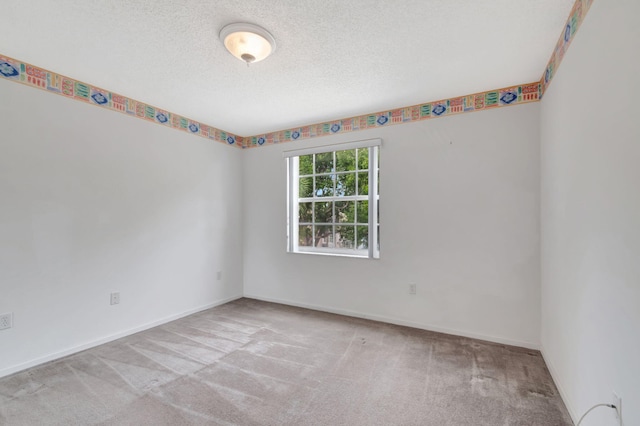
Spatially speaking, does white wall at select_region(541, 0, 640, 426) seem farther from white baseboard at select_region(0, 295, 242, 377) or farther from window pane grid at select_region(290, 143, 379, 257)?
white baseboard at select_region(0, 295, 242, 377)

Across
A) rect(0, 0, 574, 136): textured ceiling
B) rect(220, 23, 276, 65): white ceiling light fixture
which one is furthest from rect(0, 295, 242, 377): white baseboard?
rect(220, 23, 276, 65): white ceiling light fixture

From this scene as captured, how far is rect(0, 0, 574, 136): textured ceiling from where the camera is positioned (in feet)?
5.51

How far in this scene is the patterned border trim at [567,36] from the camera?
1.58 metres

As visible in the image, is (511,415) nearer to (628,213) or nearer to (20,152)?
(628,213)

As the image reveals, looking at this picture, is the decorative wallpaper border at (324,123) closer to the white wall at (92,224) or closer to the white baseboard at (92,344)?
the white wall at (92,224)

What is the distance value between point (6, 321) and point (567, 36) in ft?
14.6

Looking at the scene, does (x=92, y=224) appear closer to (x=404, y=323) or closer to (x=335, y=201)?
(x=335, y=201)

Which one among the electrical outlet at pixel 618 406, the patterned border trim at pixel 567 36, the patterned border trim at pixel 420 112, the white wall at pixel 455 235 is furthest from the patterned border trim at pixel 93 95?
the electrical outlet at pixel 618 406

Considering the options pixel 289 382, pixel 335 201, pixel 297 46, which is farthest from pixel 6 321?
pixel 335 201

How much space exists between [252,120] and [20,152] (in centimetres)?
215

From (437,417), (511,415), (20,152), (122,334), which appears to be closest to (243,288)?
(122,334)

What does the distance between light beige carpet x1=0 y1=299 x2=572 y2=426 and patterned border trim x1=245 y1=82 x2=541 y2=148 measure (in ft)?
7.59

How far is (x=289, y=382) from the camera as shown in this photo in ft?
6.95

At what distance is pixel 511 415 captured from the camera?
1763 mm
